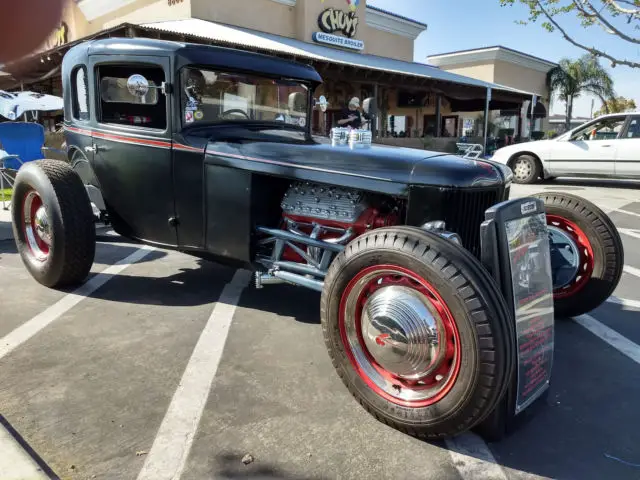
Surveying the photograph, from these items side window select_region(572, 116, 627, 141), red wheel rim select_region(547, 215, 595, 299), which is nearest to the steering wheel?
red wheel rim select_region(547, 215, 595, 299)

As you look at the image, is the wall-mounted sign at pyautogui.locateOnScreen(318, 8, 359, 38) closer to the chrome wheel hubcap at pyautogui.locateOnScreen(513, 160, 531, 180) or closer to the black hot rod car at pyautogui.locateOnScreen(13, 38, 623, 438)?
the chrome wheel hubcap at pyautogui.locateOnScreen(513, 160, 531, 180)

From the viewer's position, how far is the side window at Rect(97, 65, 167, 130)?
146 inches

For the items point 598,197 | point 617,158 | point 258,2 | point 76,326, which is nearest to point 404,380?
point 76,326

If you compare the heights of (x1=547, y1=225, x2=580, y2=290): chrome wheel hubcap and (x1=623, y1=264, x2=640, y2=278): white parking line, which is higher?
(x1=547, y1=225, x2=580, y2=290): chrome wheel hubcap

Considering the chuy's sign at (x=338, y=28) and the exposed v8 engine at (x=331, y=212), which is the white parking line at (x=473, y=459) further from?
the chuy's sign at (x=338, y=28)

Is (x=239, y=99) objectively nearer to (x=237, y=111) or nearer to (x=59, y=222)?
(x=237, y=111)

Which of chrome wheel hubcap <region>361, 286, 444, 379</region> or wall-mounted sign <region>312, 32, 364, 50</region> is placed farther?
wall-mounted sign <region>312, 32, 364, 50</region>

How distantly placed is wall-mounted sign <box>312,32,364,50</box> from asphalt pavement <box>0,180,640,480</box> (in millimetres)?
17492

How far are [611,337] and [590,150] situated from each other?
29.5 feet

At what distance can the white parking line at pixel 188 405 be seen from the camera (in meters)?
2.13

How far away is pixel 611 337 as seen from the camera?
351 cm

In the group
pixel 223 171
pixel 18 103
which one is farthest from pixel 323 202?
pixel 18 103

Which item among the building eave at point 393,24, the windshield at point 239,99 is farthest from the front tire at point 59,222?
the building eave at point 393,24

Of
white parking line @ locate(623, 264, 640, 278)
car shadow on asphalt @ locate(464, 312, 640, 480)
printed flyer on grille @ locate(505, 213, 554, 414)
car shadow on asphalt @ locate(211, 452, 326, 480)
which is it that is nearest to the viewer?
car shadow on asphalt @ locate(211, 452, 326, 480)
